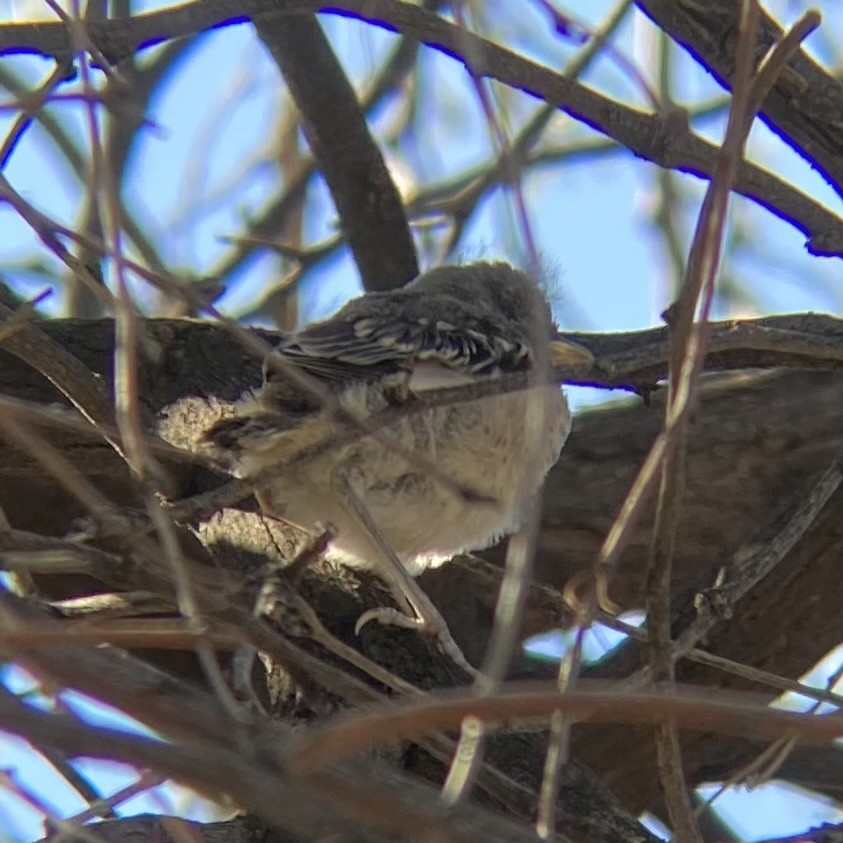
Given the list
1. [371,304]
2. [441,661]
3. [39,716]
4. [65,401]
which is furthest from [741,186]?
[39,716]

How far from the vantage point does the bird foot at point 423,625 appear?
2404 mm

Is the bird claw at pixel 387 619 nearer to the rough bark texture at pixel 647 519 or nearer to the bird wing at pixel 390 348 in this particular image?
the rough bark texture at pixel 647 519

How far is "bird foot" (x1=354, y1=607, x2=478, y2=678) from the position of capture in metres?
2.40

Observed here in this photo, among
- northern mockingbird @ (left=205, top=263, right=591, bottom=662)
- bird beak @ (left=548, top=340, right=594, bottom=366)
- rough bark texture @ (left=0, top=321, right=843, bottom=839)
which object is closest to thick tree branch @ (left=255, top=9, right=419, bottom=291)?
rough bark texture @ (left=0, top=321, right=843, bottom=839)

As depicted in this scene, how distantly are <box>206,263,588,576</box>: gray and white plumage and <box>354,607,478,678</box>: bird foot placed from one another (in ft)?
0.40

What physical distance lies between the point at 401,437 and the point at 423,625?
13.3 inches

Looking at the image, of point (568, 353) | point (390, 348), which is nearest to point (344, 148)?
point (568, 353)

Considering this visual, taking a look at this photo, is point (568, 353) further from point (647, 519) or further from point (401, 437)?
point (647, 519)

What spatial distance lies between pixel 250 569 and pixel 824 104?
1475 mm

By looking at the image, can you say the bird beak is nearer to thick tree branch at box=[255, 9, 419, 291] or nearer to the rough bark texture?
the rough bark texture

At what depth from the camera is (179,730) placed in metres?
1.06

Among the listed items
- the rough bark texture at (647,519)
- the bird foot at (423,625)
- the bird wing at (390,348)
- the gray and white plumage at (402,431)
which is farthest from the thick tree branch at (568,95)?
the bird foot at (423,625)

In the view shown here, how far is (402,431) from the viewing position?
2580 mm

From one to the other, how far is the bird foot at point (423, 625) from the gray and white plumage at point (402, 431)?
4.8 inches
